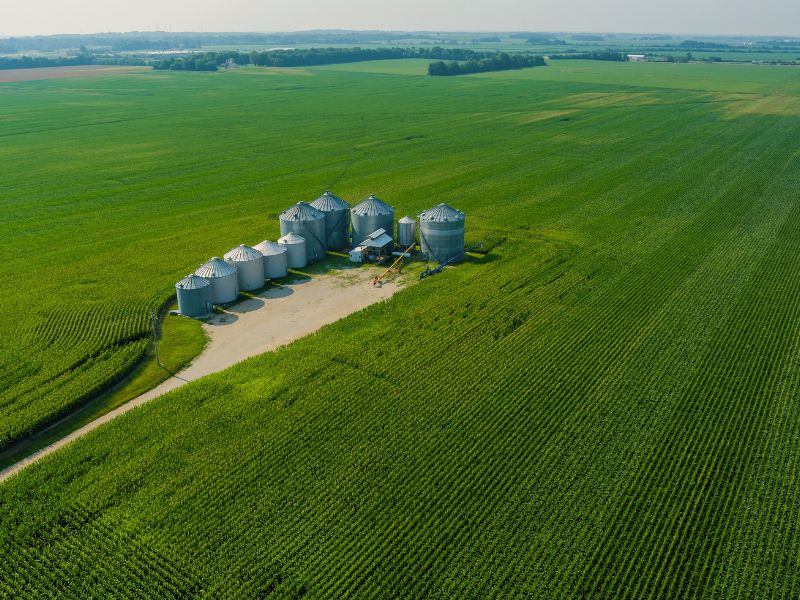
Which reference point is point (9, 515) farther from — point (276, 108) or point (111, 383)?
point (276, 108)

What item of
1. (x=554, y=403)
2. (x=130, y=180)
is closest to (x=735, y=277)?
(x=554, y=403)

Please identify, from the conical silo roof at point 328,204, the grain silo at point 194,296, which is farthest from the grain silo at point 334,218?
the grain silo at point 194,296

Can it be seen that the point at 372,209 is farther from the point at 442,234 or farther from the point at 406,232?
the point at 442,234

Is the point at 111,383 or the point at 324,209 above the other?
the point at 324,209

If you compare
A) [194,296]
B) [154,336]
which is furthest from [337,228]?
[154,336]

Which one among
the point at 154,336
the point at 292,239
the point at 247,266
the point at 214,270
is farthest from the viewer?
the point at 292,239

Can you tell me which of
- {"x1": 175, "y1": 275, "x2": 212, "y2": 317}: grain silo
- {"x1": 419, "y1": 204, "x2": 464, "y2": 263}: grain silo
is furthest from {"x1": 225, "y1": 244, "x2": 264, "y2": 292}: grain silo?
{"x1": 419, "y1": 204, "x2": 464, "y2": 263}: grain silo
